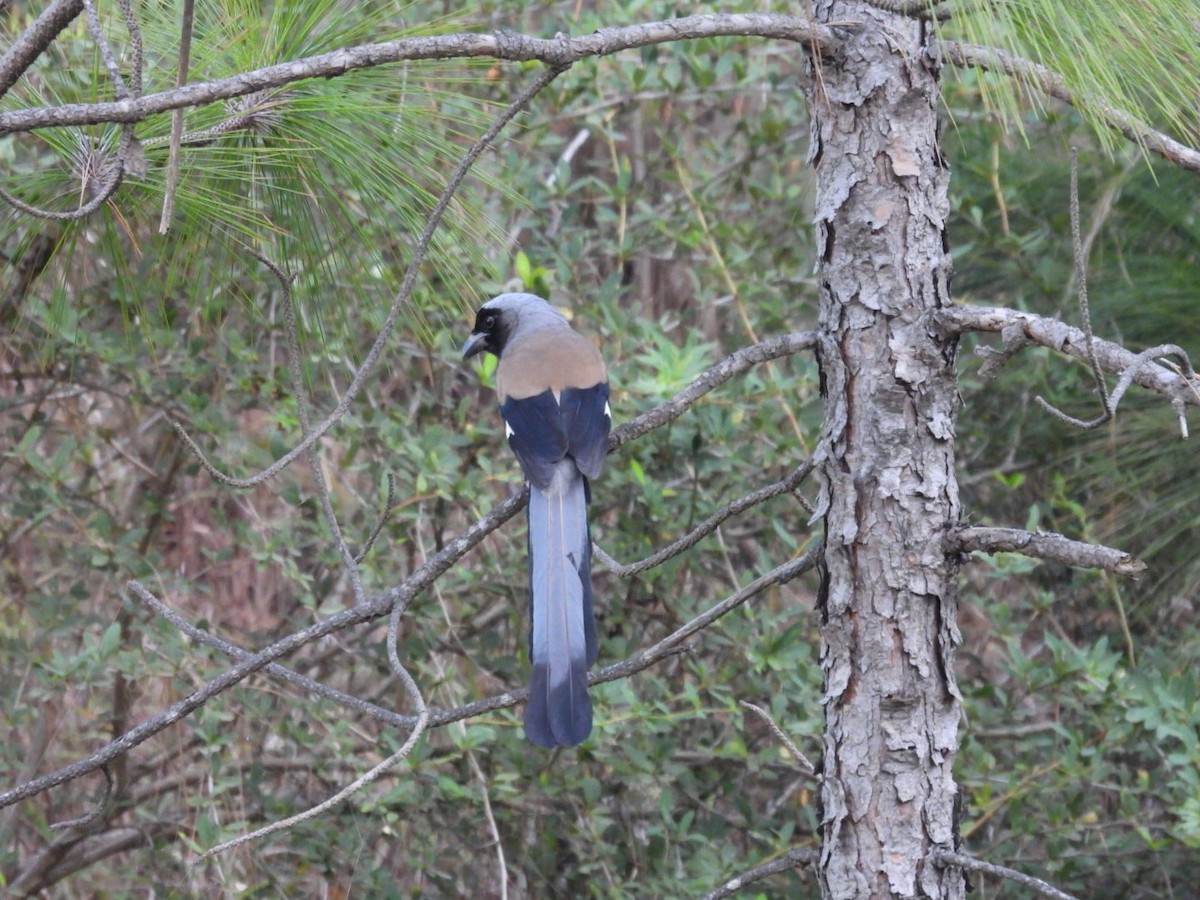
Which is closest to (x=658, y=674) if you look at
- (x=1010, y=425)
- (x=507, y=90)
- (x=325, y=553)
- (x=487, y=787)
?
(x=487, y=787)

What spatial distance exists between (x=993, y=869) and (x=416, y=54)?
1.29m

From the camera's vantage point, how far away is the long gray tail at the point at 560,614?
205 cm

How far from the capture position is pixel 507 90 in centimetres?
414

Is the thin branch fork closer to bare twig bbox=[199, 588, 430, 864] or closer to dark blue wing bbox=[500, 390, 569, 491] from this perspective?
bare twig bbox=[199, 588, 430, 864]

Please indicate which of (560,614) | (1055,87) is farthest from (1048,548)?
(560,614)

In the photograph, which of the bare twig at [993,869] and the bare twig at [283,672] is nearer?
the bare twig at [993,869]

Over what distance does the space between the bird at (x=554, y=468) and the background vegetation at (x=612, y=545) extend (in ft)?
0.89

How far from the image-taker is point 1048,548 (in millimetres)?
1742

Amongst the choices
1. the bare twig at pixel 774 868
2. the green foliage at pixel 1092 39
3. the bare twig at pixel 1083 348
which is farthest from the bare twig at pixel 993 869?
the green foliage at pixel 1092 39

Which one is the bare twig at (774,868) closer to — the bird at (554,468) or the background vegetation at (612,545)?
the bird at (554,468)

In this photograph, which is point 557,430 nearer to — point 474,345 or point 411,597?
point 474,345

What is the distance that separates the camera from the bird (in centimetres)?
208

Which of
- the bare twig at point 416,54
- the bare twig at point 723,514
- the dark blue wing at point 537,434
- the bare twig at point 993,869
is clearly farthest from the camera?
the dark blue wing at point 537,434

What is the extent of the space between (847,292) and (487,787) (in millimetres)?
1901
